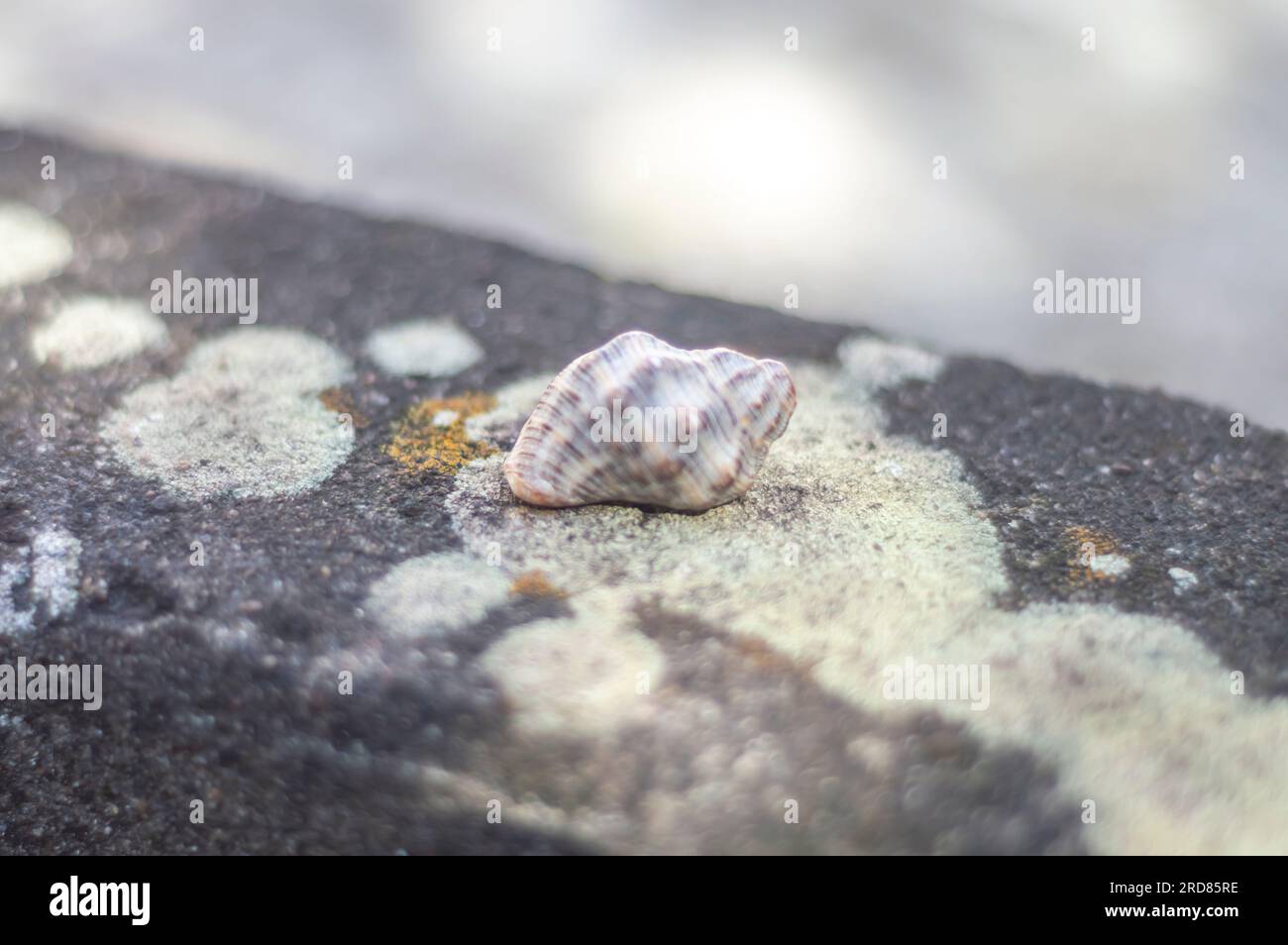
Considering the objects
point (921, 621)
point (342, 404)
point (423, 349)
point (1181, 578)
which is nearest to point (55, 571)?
point (342, 404)

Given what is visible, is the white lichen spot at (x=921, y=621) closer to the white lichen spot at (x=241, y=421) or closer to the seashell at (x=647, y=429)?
the seashell at (x=647, y=429)

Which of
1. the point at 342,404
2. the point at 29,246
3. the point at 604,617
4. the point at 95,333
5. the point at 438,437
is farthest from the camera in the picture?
the point at 29,246

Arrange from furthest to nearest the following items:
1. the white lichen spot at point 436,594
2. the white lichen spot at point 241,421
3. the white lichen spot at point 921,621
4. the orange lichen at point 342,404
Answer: the orange lichen at point 342,404
the white lichen spot at point 241,421
the white lichen spot at point 436,594
the white lichen spot at point 921,621

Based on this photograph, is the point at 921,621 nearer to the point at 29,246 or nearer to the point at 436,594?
the point at 436,594

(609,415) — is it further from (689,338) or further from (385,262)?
(385,262)

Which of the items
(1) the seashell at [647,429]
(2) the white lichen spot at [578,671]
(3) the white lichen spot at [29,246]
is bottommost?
(2) the white lichen spot at [578,671]

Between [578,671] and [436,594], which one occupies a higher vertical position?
[436,594]

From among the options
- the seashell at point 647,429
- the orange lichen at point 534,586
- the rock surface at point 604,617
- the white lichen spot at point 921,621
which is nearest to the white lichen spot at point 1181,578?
the rock surface at point 604,617
